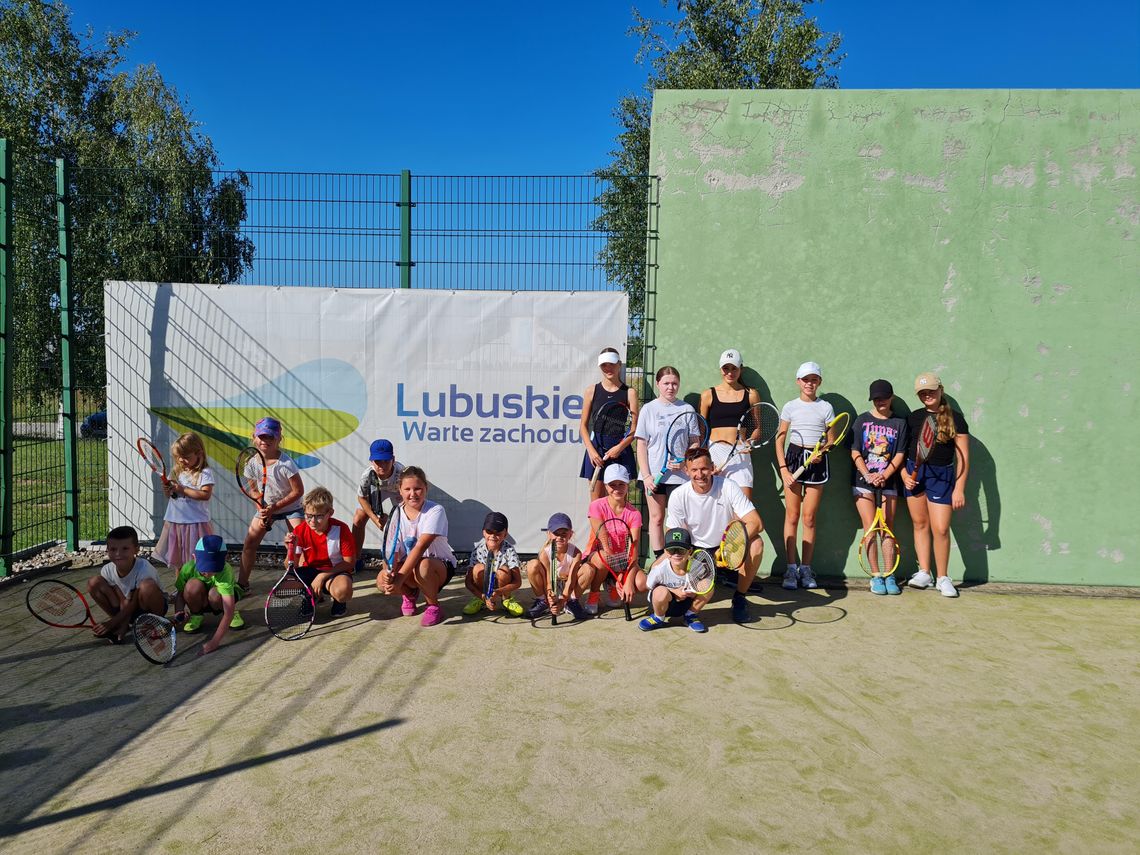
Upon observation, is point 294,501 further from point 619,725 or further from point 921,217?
point 921,217

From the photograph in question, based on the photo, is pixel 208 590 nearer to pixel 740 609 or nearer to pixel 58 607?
pixel 58 607

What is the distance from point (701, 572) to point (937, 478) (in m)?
2.50

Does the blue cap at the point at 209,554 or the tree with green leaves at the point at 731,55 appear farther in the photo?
the tree with green leaves at the point at 731,55

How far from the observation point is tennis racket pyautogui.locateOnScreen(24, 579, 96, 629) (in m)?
5.01

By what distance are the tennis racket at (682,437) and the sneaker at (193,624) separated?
11.2ft

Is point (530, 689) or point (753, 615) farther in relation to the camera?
point (753, 615)

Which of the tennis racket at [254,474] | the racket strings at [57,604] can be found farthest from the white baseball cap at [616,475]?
the racket strings at [57,604]

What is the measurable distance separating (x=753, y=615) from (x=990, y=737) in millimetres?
1977

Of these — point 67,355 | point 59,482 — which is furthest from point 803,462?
point 59,482

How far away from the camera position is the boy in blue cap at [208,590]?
498cm

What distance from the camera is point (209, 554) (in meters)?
4.96

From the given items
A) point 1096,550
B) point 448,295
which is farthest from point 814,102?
point 1096,550

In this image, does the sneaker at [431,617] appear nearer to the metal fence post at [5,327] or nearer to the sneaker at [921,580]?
the metal fence post at [5,327]

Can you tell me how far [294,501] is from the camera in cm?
603
